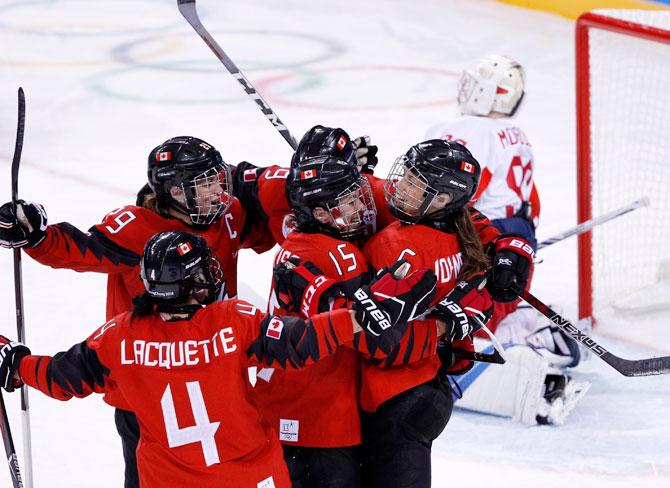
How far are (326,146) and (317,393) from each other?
64 cm

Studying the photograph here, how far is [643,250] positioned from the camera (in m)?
5.00

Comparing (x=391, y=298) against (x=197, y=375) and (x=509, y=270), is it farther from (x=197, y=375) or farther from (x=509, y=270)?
(x=509, y=270)

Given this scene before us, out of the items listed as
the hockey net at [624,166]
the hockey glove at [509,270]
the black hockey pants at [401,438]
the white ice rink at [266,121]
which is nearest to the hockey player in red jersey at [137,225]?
the black hockey pants at [401,438]

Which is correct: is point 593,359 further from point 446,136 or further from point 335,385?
point 335,385

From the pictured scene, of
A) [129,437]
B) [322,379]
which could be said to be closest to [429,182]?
[322,379]

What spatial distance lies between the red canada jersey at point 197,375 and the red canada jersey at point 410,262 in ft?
1.06

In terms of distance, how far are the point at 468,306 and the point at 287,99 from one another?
16.6 feet

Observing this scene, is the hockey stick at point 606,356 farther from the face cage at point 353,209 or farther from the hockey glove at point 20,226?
the hockey glove at point 20,226

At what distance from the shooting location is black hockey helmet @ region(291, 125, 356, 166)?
2.96 metres

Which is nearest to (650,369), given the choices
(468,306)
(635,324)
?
(468,306)

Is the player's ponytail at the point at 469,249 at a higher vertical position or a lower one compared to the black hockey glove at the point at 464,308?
higher

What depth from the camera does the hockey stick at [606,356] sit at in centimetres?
295

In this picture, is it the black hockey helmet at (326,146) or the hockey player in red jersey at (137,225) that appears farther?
the black hockey helmet at (326,146)

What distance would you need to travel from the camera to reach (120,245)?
2943 millimetres
